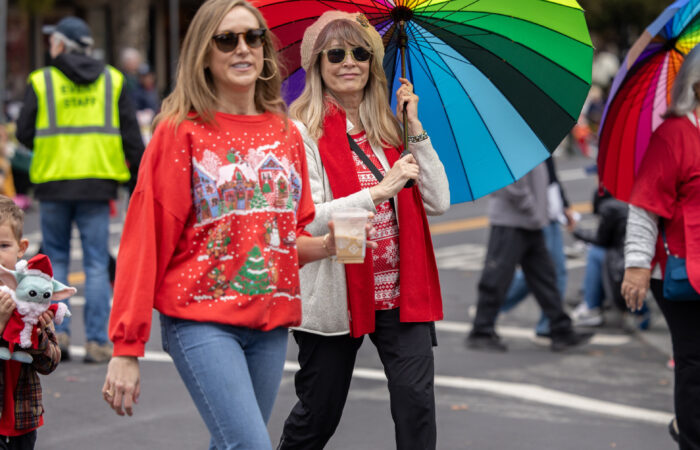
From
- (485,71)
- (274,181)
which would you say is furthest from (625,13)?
(274,181)

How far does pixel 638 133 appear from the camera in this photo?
17.8ft

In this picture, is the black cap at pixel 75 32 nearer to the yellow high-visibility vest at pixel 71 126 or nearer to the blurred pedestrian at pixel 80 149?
the blurred pedestrian at pixel 80 149

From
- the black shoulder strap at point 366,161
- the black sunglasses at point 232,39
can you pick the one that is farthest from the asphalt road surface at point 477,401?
the black sunglasses at point 232,39

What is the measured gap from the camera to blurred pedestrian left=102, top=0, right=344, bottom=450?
133 inches

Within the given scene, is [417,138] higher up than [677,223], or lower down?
higher up

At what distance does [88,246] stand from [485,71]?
4004mm

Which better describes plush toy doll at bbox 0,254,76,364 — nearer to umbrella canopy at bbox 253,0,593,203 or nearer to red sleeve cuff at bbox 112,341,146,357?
red sleeve cuff at bbox 112,341,146,357

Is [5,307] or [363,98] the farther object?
[363,98]

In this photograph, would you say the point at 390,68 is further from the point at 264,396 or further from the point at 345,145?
the point at 264,396

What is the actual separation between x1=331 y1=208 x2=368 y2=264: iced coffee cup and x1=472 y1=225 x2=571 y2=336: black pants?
4.97 metres

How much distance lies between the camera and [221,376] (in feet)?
11.1

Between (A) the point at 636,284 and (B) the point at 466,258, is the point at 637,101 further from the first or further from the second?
(B) the point at 466,258

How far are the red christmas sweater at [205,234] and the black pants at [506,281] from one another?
5.08 m

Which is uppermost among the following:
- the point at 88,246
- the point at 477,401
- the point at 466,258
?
the point at 88,246
